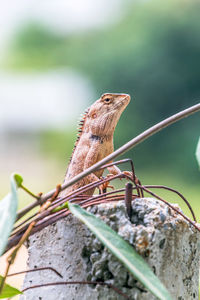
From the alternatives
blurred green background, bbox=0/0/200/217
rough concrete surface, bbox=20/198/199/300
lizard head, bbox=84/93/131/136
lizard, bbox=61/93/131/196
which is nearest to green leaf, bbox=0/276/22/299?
rough concrete surface, bbox=20/198/199/300

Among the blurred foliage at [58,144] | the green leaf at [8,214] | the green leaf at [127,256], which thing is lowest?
the green leaf at [127,256]

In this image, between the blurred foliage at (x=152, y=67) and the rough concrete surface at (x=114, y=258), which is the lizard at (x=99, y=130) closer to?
the rough concrete surface at (x=114, y=258)

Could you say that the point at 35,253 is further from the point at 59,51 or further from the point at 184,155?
the point at 59,51

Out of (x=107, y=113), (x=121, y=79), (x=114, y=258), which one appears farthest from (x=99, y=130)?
(x=121, y=79)

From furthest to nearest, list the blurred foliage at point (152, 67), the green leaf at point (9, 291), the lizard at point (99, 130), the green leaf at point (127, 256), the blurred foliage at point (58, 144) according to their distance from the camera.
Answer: the blurred foliage at point (58, 144)
the blurred foliage at point (152, 67)
the lizard at point (99, 130)
the green leaf at point (9, 291)
the green leaf at point (127, 256)

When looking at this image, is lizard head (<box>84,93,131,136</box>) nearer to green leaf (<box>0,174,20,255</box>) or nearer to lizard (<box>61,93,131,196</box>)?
lizard (<box>61,93,131,196</box>)

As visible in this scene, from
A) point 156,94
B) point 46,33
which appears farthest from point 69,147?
point 46,33

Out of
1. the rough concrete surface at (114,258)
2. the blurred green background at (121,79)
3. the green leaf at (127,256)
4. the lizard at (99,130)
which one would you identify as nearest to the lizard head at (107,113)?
the lizard at (99,130)
